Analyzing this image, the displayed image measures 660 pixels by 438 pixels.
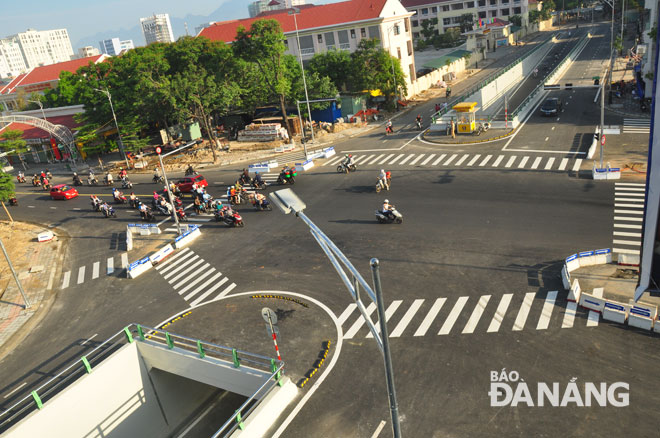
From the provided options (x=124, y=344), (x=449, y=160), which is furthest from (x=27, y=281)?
(x=449, y=160)

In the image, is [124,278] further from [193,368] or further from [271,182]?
[271,182]

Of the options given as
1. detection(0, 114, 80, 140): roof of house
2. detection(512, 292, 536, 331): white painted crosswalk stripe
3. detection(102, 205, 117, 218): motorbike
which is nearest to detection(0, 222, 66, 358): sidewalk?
detection(102, 205, 117, 218): motorbike

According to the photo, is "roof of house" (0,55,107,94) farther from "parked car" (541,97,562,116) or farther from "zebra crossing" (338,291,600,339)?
"zebra crossing" (338,291,600,339)

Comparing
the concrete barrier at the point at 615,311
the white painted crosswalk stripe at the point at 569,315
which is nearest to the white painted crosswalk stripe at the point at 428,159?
the white painted crosswalk stripe at the point at 569,315

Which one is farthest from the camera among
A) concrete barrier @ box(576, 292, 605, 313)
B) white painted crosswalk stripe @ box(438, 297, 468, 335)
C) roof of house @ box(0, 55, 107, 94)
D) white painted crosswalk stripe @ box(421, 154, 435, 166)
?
roof of house @ box(0, 55, 107, 94)

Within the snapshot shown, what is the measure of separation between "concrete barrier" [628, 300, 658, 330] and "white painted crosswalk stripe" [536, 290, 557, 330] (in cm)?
285

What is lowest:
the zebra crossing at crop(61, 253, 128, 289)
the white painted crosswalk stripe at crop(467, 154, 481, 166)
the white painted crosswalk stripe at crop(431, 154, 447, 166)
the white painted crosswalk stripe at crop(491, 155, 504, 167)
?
the zebra crossing at crop(61, 253, 128, 289)

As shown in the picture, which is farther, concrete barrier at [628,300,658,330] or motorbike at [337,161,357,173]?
motorbike at [337,161,357,173]

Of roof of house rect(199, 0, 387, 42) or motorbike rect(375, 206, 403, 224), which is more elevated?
A: roof of house rect(199, 0, 387, 42)

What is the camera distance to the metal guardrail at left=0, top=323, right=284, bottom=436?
17.1m

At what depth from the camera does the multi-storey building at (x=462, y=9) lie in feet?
463

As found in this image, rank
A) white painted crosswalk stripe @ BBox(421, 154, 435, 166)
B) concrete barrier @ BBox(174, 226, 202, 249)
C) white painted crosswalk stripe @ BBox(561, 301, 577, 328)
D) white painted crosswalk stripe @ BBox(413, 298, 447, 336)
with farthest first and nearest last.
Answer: white painted crosswalk stripe @ BBox(421, 154, 435, 166) → concrete barrier @ BBox(174, 226, 202, 249) → white painted crosswalk stripe @ BBox(413, 298, 447, 336) → white painted crosswalk stripe @ BBox(561, 301, 577, 328)

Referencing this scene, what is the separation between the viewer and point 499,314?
65.9 feet

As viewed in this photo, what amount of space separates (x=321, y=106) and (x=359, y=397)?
5167 cm
